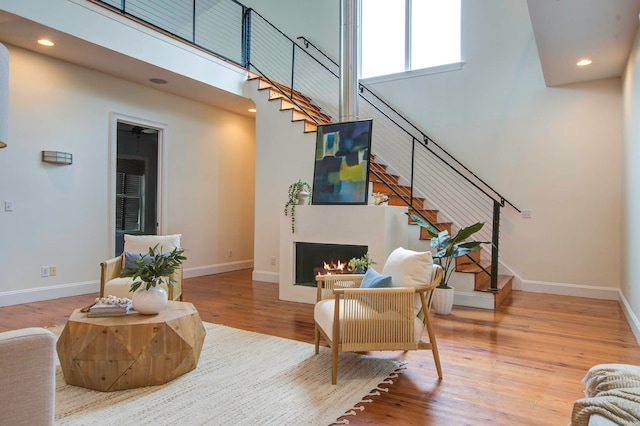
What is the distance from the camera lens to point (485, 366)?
299cm

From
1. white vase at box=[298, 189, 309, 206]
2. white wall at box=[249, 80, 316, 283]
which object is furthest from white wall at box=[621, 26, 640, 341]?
white wall at box=[249, 80, 316, 283]

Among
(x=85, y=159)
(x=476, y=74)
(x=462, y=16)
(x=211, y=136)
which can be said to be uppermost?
(x=462, y=16)

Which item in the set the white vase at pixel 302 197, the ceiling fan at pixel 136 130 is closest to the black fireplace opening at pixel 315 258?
the white vase at pixel 302 197

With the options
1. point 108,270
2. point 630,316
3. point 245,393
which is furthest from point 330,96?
point 245,393

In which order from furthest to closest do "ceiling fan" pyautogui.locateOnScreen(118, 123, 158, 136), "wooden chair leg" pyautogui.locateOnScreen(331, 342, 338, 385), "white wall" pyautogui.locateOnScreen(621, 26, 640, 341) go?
"ceiling fan" pyautogui.locateOnScreen(118, 123, 158, 136) → "white wall" pyautogui.locateOnScreen(621, 26, 640, 341) → "wooden chair leg" pyautogui.locateOnScreen(331, 342, 338, 385)

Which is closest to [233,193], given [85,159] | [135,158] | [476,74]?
[135,158]

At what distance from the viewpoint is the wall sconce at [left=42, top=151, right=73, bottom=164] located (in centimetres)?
491

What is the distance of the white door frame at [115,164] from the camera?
18.4 feet

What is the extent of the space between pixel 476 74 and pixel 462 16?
0.93 metres

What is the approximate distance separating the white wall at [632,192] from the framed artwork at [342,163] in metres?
2.61

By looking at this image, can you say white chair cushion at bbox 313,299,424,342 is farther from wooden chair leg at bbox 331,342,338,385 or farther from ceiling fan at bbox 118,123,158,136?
ceiling fan at bbox 118,123,158,136

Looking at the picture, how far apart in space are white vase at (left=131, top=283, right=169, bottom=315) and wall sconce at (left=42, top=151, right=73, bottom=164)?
10.4 ft

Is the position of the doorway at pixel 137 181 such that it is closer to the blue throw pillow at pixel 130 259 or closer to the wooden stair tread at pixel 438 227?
the blue throw pillow at pixel 130 259

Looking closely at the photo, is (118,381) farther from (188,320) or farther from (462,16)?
(462,16)
